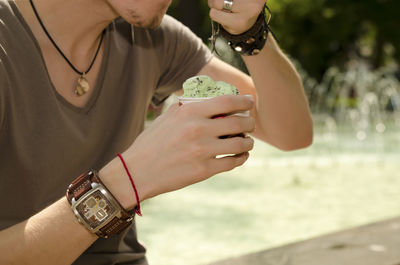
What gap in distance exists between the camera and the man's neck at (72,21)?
1.69 meters

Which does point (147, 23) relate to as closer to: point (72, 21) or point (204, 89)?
point (72, 21)

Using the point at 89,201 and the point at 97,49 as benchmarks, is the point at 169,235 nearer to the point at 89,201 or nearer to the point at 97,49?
the point at 97,49

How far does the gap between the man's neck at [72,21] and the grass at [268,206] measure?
3090 millimetres

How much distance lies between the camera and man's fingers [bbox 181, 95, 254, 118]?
1.15 m

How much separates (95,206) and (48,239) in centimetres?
14

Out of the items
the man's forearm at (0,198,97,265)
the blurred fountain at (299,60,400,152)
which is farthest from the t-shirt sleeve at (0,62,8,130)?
the blurred fountain at (299,60,400,152)

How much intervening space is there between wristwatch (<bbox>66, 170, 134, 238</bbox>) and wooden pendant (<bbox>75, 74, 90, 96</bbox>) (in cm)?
49

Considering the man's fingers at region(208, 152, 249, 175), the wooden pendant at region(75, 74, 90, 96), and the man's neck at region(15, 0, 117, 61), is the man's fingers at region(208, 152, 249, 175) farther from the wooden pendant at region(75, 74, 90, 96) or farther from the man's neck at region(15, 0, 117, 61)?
the man's neck at region(15, 0, 117, 61)

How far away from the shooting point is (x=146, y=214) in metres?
6.11

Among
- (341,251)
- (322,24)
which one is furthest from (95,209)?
(322,24)

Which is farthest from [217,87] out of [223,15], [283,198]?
[283,198]

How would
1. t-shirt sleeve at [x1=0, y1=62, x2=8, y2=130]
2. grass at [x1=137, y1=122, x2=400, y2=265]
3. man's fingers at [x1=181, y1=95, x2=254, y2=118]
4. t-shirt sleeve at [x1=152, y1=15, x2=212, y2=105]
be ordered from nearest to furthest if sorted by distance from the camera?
man's fingers at [x1=181, y1=95, x2=254, y2=118] → t-shirt sleeve at [x1=0, y1=62, x2=8, y2=130] → t-shirt sleeve at [x1=152, y1=15, x2=212, y2=105] → grass at [x1=137, y1=122, x2=400, y2=265]

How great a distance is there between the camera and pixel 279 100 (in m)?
1.95

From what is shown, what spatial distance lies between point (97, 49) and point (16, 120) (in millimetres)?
443
